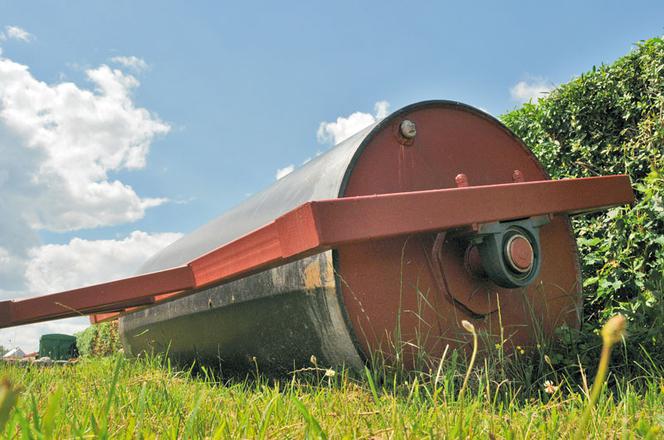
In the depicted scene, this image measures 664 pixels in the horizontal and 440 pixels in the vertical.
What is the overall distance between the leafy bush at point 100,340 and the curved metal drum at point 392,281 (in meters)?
Result: 6.30

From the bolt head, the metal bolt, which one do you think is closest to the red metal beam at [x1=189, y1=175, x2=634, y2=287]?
the bolt head

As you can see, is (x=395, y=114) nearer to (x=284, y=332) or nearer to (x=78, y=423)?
(x=284, y=332)

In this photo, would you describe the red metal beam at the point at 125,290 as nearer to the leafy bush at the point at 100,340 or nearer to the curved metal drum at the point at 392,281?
the curved metal drum at the point at 392,281

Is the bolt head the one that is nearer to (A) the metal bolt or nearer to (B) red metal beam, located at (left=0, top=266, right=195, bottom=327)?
(A) the metal bolt

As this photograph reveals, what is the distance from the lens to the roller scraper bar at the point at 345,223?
1.82 m

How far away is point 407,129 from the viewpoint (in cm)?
246

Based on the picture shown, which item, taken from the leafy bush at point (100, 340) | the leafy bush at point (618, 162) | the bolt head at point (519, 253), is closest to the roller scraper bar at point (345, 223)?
the bolt head at point (519, 253)

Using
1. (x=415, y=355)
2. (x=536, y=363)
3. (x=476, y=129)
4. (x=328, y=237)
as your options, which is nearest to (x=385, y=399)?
(x=415, y=355)

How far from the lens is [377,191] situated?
2.37 m

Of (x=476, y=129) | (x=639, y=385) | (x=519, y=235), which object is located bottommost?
(x=639, y=385)

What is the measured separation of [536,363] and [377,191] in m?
1.22

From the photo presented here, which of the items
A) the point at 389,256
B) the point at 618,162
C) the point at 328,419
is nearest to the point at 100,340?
the point at 618,162

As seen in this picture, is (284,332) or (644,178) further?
(644,178)

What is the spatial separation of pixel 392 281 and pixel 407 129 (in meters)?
0.68
